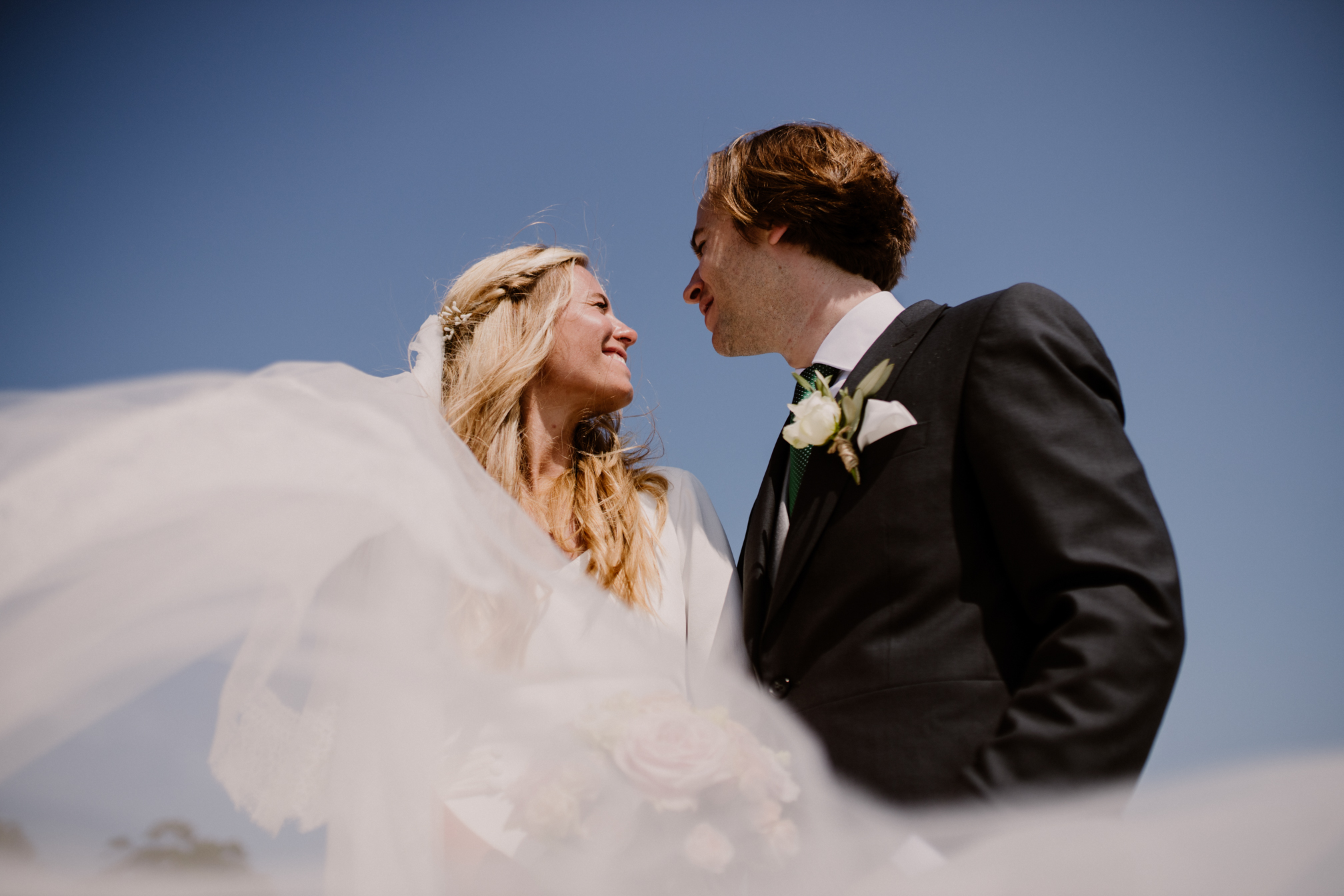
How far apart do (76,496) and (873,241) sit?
3399 mm

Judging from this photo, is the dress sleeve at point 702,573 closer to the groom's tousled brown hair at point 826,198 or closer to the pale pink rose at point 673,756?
the pale pink rose at point 673,756

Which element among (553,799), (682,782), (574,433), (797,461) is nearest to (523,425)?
(574,433)

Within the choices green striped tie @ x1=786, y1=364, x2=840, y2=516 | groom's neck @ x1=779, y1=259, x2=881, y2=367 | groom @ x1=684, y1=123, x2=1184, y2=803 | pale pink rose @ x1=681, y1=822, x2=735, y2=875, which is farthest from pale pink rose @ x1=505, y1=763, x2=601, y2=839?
groom's neck @ x1=779, y1=259, x2=881, y2=367

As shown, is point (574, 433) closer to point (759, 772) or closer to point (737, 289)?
point (737, 289)

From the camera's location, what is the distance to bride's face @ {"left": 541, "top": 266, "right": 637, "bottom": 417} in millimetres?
4633

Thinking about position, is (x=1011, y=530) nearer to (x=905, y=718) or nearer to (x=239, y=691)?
(x=905, y=718)

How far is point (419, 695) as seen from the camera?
92.6 inches

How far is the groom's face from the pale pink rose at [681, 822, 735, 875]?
2.64 metres

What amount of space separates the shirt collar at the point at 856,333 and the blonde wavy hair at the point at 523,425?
51.0 inches

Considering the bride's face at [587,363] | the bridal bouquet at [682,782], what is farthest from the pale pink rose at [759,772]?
the bride's face at [587,363]

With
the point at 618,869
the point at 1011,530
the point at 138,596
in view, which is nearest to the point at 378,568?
the point at 138,596

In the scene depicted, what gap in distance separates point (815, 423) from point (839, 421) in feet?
0.30

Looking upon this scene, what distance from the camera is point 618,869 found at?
2.05 meters

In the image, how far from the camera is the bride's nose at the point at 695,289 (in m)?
4.50
